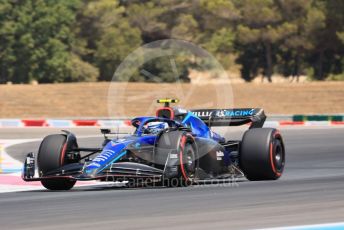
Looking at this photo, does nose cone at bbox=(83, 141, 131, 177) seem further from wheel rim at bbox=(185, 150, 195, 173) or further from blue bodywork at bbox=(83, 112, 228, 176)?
wheel rim at bbox=(185, 150, 195, 173)

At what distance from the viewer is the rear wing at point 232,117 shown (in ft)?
58.2

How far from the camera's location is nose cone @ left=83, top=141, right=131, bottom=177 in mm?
14836

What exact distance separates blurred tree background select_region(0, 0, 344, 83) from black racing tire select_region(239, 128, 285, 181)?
58.4 m

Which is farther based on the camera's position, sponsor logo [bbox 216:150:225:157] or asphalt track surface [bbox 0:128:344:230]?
sponsor logo [bbox 216:150:225:157]

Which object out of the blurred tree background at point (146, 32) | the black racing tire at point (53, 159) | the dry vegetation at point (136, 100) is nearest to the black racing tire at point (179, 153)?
the black racing tire at point (53, 159)

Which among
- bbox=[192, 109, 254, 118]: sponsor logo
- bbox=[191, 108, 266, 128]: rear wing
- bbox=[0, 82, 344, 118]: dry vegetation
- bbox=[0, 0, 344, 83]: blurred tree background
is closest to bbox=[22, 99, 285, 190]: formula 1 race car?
bbox=[191, 108, 266, 128]: rear wing

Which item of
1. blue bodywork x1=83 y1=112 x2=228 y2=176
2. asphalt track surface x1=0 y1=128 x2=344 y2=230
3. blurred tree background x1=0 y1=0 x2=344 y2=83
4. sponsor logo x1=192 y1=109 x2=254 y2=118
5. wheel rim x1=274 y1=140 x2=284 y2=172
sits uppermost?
blurred tree background x1=0 y1=0 x2=344 y2=83

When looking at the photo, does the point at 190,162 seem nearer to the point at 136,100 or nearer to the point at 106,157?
the point at 106,157

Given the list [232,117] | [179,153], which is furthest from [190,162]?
[232,117]

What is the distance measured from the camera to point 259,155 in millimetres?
16312

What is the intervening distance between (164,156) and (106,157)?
0.95 m

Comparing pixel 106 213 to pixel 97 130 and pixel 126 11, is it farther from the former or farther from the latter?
pixel 126 11

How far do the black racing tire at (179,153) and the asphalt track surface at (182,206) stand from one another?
0.97 ft

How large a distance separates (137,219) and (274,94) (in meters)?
56.6
